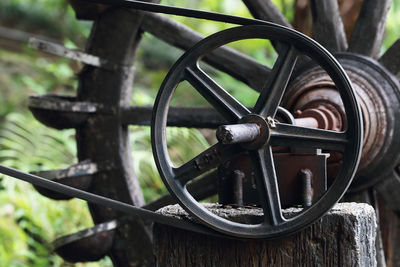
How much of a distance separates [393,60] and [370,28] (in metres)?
0.14

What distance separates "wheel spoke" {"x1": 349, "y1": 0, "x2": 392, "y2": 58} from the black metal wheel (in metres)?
0.90

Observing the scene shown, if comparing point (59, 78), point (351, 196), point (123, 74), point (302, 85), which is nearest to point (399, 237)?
point (351, 196)

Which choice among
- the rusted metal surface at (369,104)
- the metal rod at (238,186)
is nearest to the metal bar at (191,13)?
the metal rod at (238,186)

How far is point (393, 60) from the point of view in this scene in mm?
1793

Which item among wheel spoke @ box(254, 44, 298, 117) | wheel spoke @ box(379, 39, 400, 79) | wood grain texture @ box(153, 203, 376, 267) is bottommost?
wood grain texture @ box(153, 203, 376, 267)

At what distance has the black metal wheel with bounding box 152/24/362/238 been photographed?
3.16 ft

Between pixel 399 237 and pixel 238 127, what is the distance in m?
1.24

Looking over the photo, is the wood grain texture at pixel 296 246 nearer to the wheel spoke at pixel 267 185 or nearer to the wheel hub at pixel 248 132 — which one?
the wheel spoke at pixel 267 185

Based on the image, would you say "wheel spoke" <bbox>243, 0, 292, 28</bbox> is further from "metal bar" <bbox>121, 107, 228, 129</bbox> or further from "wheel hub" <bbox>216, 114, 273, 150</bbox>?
"wheel hub" <bbox>216, 114, 273, 150</bbox>

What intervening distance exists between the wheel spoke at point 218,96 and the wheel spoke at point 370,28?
917mm

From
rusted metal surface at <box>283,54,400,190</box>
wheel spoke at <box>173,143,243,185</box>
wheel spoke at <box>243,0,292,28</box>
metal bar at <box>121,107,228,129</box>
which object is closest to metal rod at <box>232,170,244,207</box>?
wheel spoke at <box>173,143,243,185</box>

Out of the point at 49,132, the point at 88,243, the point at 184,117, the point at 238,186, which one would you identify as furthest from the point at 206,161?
the point at 49,132

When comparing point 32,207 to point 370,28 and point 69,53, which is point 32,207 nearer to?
point 69,53

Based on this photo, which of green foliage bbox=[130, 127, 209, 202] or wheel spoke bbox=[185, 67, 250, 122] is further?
green foliage bbox=[130, 127, 209, 202]
